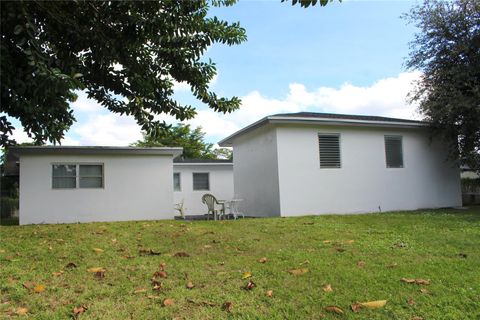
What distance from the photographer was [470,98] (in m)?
13.0

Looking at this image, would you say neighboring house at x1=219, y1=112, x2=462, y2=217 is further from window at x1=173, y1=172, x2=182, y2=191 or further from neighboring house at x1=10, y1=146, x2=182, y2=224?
window at x1=173, y1=172, x2=182, y2=191

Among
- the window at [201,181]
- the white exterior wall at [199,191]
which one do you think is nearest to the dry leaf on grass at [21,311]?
the white exterior wall at [199,191]

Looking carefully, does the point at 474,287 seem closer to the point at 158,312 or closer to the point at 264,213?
the point at 158,312

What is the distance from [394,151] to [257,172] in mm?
4837

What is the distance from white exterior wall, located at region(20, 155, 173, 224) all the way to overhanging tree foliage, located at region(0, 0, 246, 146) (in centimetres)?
995

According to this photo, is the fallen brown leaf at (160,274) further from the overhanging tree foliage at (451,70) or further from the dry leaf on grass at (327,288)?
the overhanging tree foliage at (451,70)

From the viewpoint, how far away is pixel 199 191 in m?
20.5

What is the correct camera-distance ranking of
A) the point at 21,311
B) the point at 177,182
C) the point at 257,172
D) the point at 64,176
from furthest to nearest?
1. the point at 177,182
2. the point at 257,172
3. the point at 64,176
4. the point at 21,311

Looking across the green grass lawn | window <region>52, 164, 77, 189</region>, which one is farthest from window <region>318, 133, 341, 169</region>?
window <region>52, 164, 77, 189</region>

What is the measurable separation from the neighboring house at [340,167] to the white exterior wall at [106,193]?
121 inches

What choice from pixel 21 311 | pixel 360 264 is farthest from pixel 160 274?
pixel 360 264

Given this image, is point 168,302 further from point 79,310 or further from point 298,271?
point 298,271

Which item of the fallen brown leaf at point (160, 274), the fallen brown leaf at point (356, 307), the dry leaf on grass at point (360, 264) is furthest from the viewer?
the dry leaf on grass at point (360, 264)

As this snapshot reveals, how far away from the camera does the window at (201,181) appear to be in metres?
20.6
